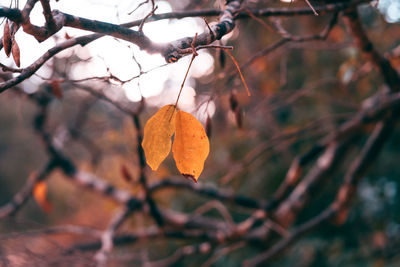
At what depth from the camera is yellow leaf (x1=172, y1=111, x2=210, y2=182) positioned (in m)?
0.38

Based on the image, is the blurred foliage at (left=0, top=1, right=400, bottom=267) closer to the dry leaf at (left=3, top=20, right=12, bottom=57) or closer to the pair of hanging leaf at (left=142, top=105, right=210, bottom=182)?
the pair of hanging leaf at (left=142, top=105, right=210, bottom=182)

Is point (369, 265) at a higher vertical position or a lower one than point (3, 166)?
higher

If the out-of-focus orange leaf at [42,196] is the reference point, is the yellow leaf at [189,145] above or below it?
above

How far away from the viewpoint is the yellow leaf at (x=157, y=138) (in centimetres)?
39

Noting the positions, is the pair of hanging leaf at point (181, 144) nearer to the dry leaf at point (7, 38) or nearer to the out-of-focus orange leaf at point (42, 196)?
the dry leaf at point (7, 38)

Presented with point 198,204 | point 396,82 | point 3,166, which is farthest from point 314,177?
point 3,166

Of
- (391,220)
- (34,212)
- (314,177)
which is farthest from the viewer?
(34,212)

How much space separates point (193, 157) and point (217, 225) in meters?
0.99

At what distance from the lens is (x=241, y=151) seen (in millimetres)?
1974

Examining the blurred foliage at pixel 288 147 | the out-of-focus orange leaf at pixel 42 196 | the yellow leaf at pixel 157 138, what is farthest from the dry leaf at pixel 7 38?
the out-of-focus orange leaf at pixel 42 196

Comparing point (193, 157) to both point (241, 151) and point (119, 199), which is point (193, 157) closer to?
point (119, 199)

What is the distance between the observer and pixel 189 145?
0.38 m

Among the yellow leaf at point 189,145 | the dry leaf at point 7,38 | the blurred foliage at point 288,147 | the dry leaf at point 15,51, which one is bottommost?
the blurred foliage at point 288,147

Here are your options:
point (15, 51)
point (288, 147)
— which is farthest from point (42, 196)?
point (288, 147)
